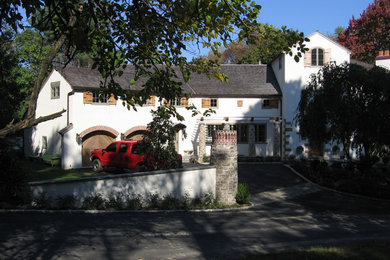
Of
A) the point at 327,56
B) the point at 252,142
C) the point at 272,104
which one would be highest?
the point at 327,56

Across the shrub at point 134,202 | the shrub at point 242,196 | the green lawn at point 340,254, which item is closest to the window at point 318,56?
the shrub at point 242,196

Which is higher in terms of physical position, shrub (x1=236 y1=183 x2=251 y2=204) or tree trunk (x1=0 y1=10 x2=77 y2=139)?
tree trunk (x1=0 y1=10 x2=77 y2=139)

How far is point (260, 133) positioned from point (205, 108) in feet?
15.5

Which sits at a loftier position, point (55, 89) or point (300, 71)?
point (300, 71)

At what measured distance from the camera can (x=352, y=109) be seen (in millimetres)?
18547

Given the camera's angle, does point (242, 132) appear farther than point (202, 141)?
Yes

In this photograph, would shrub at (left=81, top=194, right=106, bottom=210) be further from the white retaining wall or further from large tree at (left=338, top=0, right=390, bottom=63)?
large tree at (left=338, top=0, right=390, bottom=63)

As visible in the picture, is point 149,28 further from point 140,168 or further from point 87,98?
point 87,98

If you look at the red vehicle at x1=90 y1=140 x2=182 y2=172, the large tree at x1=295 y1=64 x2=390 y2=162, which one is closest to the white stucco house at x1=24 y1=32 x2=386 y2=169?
the red vehicle at x1=90 y1=140 x2=182 y2=172

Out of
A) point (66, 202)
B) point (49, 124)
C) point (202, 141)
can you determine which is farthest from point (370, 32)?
point (66, 202)

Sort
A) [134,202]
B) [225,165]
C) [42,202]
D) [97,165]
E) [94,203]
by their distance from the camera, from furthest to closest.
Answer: [97,165], [225,165], [134,202], [94,203], [42,202]

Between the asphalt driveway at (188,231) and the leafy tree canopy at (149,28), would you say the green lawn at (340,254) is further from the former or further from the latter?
the leafy tree canopy at (149,28)

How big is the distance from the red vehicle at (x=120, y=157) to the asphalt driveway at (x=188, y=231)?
21.7ft

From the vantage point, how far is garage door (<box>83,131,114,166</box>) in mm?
24906
